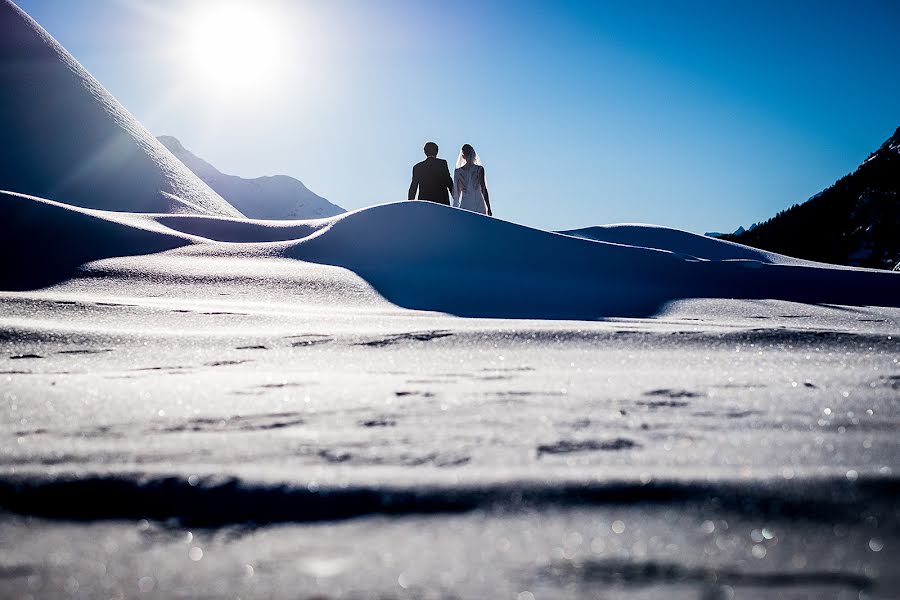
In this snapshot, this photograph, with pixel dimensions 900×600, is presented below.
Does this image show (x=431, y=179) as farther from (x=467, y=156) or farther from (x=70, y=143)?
(x=70, y=143)

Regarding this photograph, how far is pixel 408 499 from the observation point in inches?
Result: 28.2

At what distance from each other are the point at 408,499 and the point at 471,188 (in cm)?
494

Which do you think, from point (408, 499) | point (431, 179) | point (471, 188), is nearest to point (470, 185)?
point (471, 188)

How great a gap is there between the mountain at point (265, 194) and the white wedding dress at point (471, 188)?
1903 cm

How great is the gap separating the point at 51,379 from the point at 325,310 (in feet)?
4.35

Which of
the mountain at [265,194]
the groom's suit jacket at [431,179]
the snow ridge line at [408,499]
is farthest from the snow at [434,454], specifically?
the mountain at [265,194]

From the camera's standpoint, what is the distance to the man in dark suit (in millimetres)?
5352

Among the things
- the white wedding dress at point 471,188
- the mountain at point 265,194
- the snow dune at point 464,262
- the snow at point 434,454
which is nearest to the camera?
the snow at point 434,454

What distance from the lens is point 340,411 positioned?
42.4 inches

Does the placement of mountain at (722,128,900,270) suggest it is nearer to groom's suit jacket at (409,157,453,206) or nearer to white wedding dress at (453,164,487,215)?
white wedding dress at (453,164,487,215)

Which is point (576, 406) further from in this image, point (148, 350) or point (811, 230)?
point (811, 230)

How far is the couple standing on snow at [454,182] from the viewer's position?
5.36 m

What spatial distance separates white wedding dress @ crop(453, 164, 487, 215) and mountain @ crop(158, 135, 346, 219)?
19032mm

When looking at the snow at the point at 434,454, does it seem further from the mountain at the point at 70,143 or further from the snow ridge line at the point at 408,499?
the mountain at the point at 70,143
